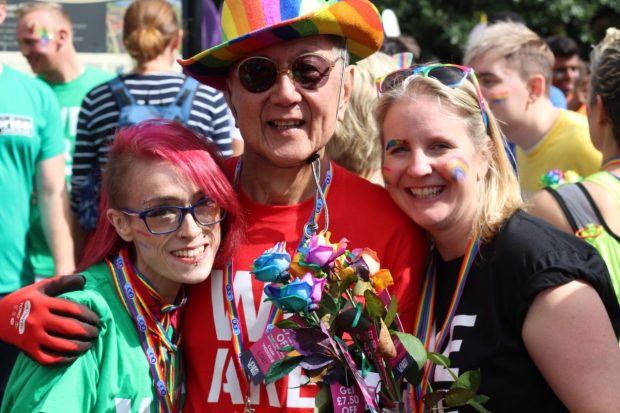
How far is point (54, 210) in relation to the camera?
15.9 feet

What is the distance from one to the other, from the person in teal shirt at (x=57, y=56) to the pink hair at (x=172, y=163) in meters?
2.77

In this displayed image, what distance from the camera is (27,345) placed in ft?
8.58

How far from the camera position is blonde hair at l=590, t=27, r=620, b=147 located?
3.36 m

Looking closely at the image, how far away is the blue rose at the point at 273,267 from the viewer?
2.35 m

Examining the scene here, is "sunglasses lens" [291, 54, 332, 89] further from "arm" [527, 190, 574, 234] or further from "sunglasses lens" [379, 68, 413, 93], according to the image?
"arm" [527, 190, 574, 234]

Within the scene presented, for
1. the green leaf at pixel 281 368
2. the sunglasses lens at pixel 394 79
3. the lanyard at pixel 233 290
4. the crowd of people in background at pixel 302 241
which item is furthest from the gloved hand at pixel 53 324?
the sunglasses lens at pixel 394 79

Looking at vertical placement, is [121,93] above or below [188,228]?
above

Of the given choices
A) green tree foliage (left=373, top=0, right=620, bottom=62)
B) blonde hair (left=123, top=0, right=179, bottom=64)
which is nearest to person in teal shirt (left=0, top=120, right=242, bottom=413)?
blonde hair (left=123, top=0, right=179, bottom=64)

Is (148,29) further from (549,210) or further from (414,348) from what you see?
(414,348)

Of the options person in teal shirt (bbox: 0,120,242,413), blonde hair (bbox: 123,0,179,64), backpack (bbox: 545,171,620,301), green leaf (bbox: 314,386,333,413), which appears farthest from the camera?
blonde hair (bbox: 123,0,179,64)

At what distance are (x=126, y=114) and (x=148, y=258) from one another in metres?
2.18

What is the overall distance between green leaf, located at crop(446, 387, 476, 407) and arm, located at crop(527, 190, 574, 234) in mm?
1016

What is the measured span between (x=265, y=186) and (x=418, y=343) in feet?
3.00

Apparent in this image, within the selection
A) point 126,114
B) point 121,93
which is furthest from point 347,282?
point 121,93
